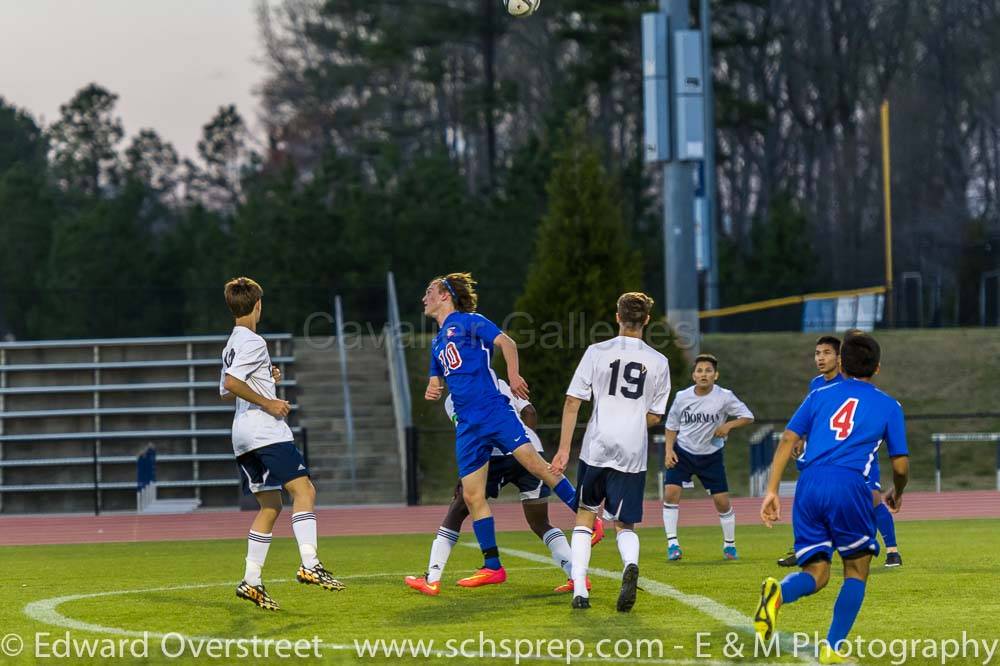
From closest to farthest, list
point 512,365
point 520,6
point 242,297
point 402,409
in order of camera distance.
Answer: point 242,297
point 512,365
point 520,6
point 402,409

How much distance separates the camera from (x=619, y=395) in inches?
338

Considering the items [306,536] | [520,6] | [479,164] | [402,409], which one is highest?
[479,164]

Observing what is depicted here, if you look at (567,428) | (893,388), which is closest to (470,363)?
(567,428)

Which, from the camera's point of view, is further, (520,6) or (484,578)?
(520,6)

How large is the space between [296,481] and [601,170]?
16.1 meters

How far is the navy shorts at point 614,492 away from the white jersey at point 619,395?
0.15 ft

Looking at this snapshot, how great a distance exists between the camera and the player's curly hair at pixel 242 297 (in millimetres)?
8688

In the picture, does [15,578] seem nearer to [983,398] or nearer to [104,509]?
[104,509]

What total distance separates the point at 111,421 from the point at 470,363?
56.0 feet

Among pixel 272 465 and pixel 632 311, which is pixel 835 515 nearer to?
pixel 632 311

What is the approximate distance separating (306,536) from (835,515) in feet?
11.5

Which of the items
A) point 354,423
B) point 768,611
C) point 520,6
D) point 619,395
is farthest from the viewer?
point 354,423

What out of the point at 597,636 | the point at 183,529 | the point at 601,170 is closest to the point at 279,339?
the point at 601,170

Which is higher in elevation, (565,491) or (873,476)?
(873,476)
